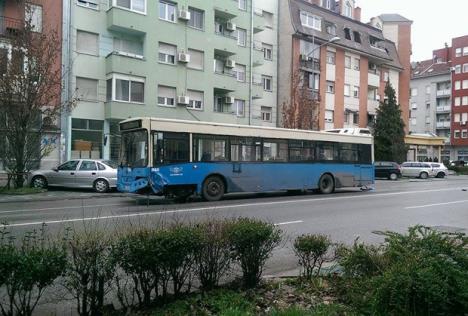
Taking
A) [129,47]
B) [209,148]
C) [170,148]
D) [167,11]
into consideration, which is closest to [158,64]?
[129,47]

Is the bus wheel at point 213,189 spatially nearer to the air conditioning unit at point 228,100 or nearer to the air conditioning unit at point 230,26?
the air conditioning unit at point 228,100

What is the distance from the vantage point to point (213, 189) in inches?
667

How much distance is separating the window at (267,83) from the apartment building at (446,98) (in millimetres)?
54762

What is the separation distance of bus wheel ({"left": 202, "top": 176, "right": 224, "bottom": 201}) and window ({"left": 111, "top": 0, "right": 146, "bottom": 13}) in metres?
17.1

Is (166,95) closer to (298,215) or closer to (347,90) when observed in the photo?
(298,215)

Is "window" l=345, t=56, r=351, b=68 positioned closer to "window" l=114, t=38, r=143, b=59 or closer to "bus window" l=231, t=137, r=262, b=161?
"window" l=114, t=38, r=143, b=59

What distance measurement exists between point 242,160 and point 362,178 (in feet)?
24.8

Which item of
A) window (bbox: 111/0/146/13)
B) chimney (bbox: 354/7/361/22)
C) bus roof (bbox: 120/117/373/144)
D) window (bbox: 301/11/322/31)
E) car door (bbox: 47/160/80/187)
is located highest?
chimney (bbox: 354/7/361/22)

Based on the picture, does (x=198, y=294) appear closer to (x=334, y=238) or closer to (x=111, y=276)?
(x=111, y=276)

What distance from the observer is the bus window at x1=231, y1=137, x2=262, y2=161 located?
1766 centimetres

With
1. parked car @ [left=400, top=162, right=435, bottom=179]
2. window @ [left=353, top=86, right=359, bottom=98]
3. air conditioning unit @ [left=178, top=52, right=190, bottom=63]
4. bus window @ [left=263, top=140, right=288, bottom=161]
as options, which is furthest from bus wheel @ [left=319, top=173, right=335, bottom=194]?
window @ [left=353, top=86, right=359, bottom=98]

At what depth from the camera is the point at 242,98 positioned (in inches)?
1453

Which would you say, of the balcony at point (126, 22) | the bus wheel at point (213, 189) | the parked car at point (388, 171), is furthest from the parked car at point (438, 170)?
the bus wheel at point (213, 189)

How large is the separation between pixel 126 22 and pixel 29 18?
8.33 metres
